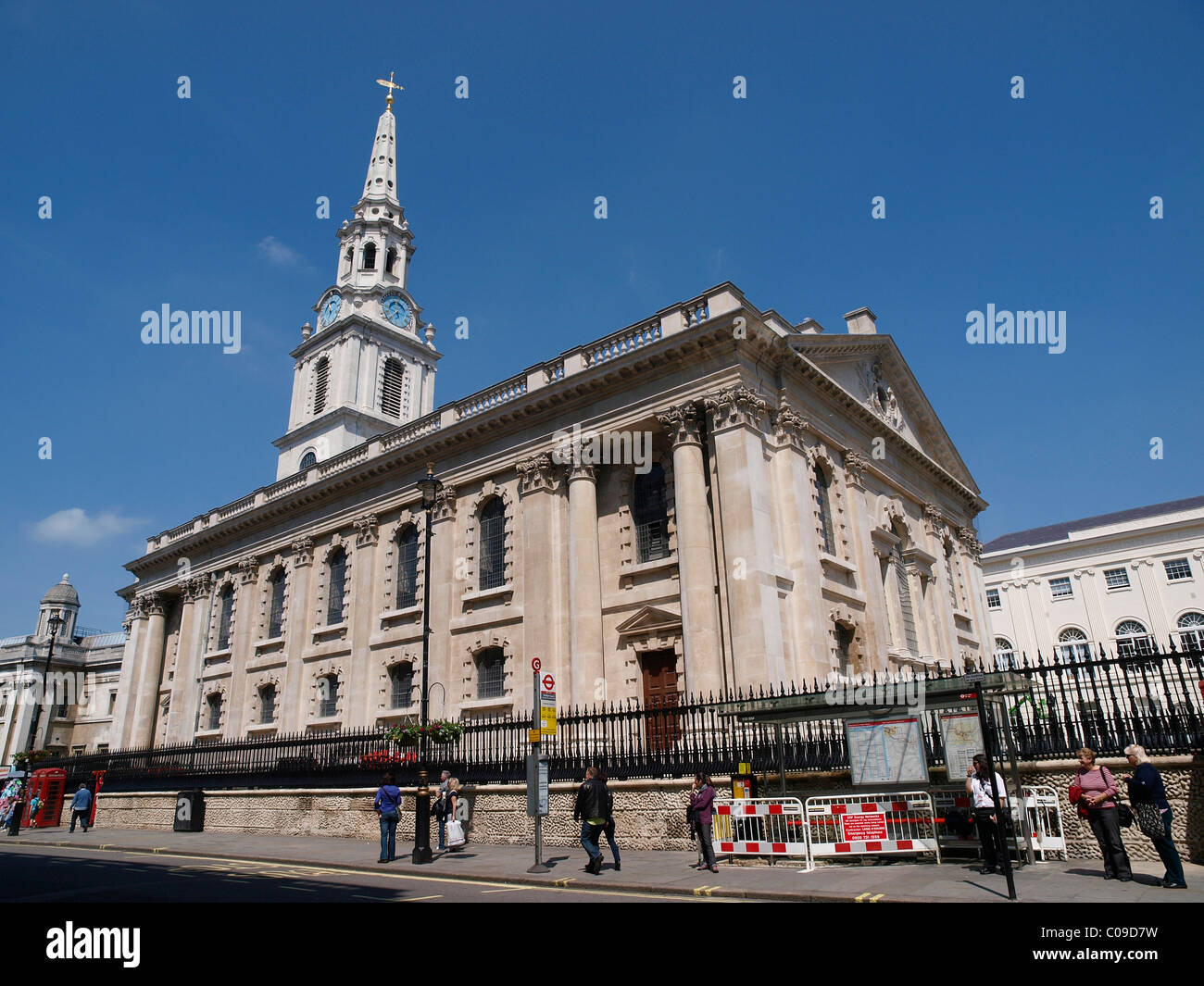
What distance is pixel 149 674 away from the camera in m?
44.5

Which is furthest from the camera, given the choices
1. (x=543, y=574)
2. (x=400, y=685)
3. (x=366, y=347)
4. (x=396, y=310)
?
(x=396, y=310)

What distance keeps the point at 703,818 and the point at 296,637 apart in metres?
26.3

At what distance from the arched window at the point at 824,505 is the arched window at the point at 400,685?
51.3 ft

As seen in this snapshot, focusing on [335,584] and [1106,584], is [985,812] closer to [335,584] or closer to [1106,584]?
[335,584]

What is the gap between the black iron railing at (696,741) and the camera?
12062mm

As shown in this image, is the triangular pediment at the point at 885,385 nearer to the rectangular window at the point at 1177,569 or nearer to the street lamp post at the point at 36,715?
the rectangular window at the point at 1177,569

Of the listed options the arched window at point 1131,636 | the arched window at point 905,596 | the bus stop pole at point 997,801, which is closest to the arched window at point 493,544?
the arched window at point 905,596

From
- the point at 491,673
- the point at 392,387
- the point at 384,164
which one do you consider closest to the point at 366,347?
the point at 392,387

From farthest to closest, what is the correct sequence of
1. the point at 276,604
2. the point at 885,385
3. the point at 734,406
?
the point at 276,604, the point at 885,385, the point at 734,406

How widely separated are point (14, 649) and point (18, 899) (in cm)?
8199

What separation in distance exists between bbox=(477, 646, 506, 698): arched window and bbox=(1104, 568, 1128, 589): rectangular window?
150 feet

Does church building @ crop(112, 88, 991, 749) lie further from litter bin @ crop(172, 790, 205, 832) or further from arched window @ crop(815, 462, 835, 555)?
litter bin @ crop(172, 790, 205, 832)

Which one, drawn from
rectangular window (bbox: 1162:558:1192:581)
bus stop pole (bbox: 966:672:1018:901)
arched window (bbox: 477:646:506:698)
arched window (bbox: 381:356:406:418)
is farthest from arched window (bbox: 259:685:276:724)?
rectangular window (bbox: 1162:558:1192:581)
